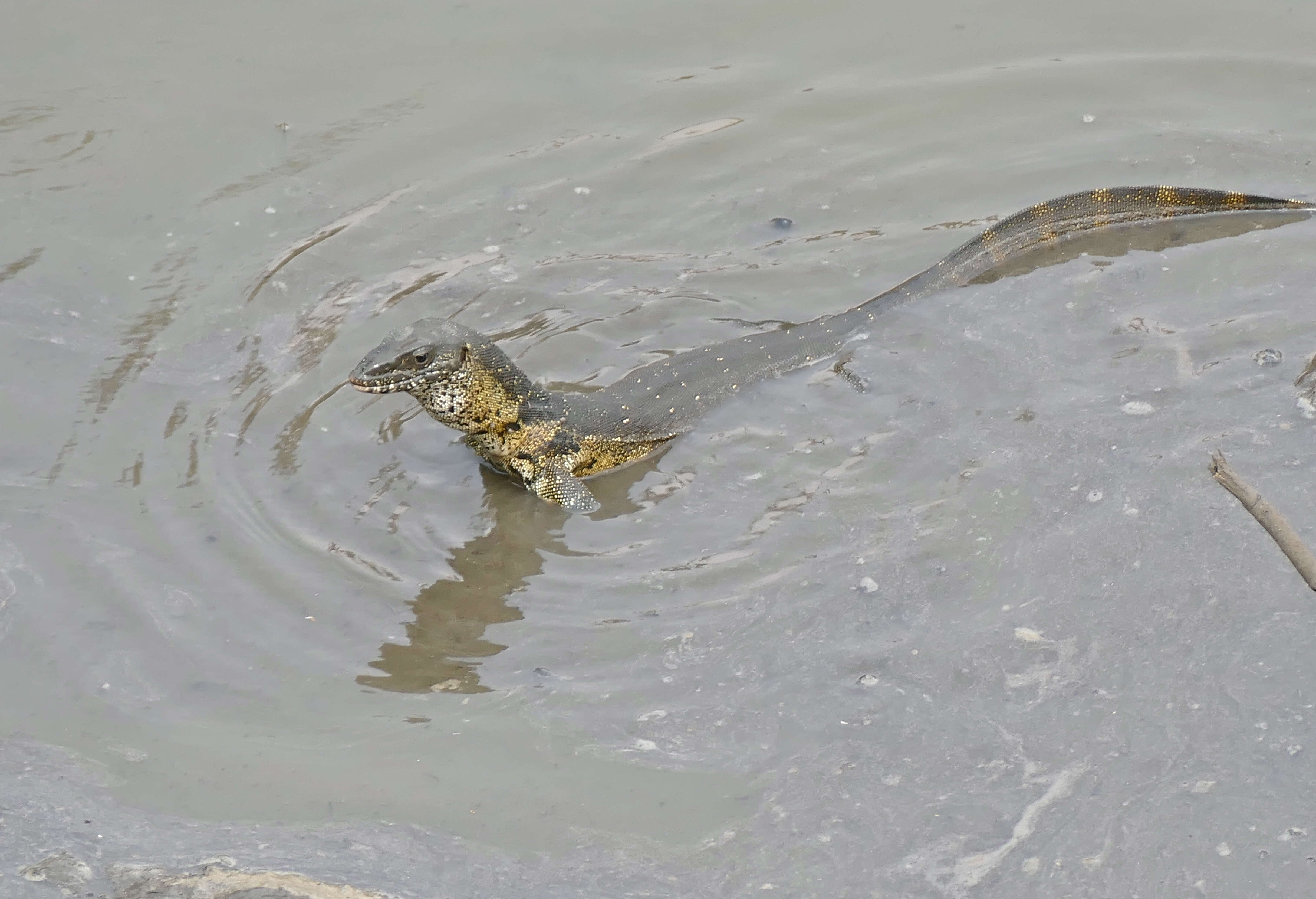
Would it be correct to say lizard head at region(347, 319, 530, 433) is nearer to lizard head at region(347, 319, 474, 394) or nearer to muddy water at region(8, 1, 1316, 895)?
lizard head at region(347, 319, 474, 394)

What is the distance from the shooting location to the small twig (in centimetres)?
341

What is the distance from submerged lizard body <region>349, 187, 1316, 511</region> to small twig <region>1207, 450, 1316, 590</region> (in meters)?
4.26

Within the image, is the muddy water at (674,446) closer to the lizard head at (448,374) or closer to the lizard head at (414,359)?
the lizard head at (448,374)

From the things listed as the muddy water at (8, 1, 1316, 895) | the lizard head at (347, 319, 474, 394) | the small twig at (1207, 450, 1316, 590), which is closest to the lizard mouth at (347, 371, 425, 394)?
the lizard head at (347, 319, 474, 394)

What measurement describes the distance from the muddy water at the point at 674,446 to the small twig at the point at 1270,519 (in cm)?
173

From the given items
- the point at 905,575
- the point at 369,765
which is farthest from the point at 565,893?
the point at 905,575

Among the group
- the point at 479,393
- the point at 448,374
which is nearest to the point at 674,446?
the point at 479,393

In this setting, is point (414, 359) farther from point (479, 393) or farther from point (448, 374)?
point (479, 393)

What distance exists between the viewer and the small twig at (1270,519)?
3408 millimetres

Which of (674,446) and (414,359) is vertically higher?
(414,359)

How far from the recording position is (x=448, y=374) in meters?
7.14

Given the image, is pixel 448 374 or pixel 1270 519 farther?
pixel 448 374

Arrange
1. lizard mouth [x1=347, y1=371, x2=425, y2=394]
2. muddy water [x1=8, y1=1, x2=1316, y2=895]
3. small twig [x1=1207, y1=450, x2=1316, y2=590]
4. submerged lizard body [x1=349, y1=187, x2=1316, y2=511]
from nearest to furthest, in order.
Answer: small twig [x1=1207, y1=450, x2=1316, y2=590]
muddy water [x1=8, y1=1, x2=1316, y2=895]
lizard mouth [x1=347, y1=371, x2=425, y2=394]
submerged lizard body [x1=349, y1=187, x2=1316, y2=511]

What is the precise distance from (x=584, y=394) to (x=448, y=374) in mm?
1011
